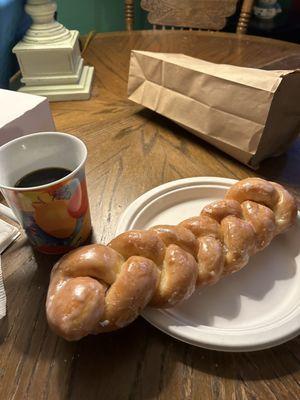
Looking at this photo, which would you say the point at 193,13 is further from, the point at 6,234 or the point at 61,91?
the point at 6,234

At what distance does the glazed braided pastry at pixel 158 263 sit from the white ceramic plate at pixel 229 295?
0.03 m

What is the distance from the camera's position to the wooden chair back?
1.26m

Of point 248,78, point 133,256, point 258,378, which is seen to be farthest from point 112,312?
point 248,78

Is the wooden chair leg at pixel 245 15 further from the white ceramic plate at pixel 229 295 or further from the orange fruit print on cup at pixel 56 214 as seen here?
the orange fruit print on cup at pixel 56 214

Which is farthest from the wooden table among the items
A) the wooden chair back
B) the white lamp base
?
the wooden chair back

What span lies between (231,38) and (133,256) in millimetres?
1109

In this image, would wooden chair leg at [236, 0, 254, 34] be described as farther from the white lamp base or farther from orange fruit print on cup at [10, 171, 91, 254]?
orange fruit print on cup at [10, 171, 91, 254]

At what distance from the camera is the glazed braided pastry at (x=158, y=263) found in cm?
32

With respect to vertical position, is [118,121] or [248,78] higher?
[248,78]

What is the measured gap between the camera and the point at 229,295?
417 millimetres

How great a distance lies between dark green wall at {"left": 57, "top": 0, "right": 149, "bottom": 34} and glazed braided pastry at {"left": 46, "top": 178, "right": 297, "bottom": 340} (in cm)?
A: 176

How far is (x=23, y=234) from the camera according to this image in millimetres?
492

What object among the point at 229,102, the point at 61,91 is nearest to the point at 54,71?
the point at 61,91

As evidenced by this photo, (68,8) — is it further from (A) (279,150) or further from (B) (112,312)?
(B) (112,312)
